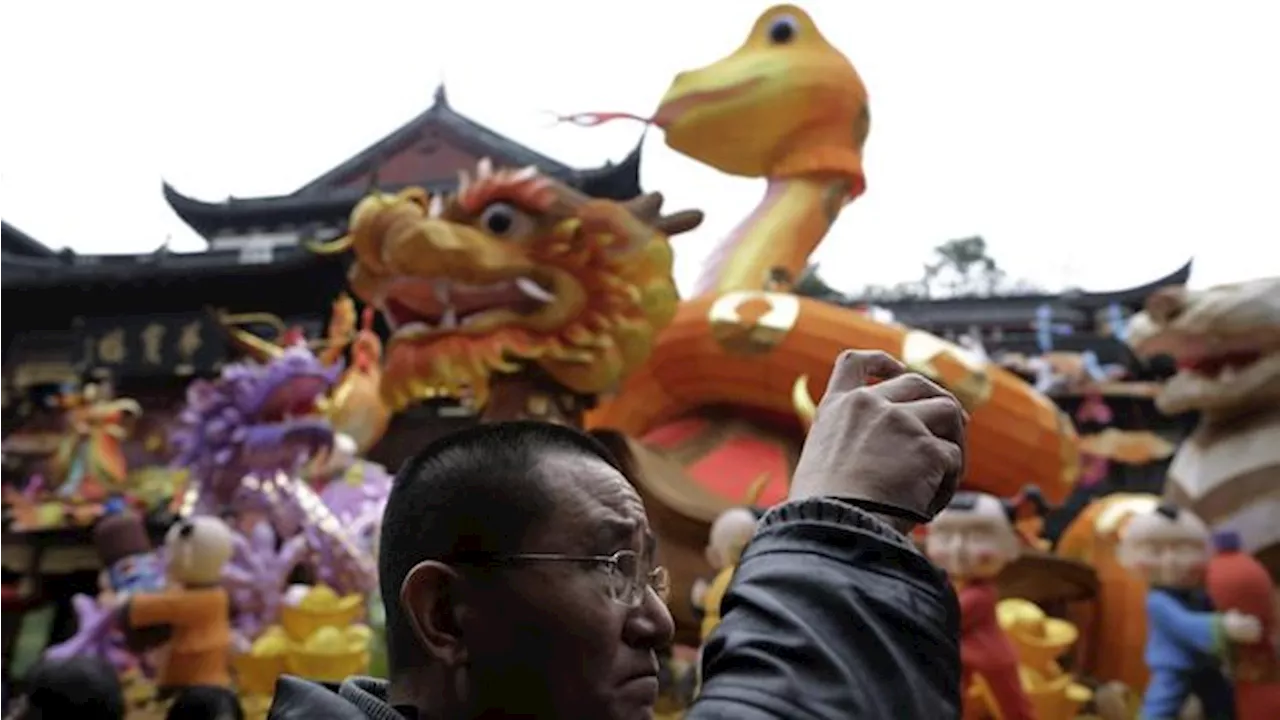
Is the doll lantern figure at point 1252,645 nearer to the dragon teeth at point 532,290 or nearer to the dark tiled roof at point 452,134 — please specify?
the dragon teeth at point 532,290

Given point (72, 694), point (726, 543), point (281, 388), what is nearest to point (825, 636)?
point (72, 694)

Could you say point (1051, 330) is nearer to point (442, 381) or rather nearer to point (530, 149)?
point (530, 149)

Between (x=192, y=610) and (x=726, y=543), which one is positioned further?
(x=192, y=610)

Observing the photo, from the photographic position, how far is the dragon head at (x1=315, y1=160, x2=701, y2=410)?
5320mm

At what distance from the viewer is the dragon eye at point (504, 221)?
536 cm

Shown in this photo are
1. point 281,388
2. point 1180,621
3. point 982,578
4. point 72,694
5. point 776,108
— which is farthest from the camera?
point 281,388

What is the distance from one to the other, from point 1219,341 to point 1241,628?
3.42 ft

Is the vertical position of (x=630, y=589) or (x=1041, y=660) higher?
(x=630, y=589)

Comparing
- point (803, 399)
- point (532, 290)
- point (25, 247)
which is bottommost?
point (25, 247)

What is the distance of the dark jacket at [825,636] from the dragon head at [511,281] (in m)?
4.57

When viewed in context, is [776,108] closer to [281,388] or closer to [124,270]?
[281,388]

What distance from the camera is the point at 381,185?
18906 millimetres

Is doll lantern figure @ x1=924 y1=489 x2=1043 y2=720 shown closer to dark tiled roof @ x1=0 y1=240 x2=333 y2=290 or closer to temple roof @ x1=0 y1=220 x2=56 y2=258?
dark tiled roof @ x1=0 y1=240 x2=333 y2=290

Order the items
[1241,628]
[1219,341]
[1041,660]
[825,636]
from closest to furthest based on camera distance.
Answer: [825,636] → [1241,628] → [1219,341] → [1041,660]
